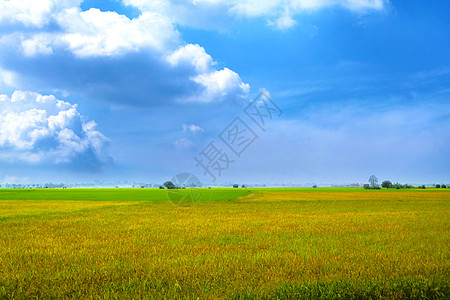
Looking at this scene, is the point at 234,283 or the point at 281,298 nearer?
the point at 281,298

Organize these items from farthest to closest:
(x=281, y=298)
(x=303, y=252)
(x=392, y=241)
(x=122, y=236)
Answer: (x=122, y=236) < (x=392, y=241) < (x=303, y=252) < (x=281, y=298)

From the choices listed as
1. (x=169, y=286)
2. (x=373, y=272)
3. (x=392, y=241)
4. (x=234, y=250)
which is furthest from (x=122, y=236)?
(x=392, y=241)

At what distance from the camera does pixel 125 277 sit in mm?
7184

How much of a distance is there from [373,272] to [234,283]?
375 cm

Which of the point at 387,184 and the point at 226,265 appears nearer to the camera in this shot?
the point at 226,265

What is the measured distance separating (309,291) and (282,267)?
181 cm

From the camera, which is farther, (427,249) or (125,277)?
(427,249)

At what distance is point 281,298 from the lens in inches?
228

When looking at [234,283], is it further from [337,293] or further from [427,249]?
[427,249]

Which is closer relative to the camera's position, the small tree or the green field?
the green field

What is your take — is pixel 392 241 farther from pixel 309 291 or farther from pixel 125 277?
pixel 125 277

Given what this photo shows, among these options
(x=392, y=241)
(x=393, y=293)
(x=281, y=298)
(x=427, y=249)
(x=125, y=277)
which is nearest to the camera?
(x=281, y=298)

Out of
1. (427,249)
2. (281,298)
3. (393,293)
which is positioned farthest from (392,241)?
(281,298)

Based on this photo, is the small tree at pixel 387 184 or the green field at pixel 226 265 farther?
the small tree at pixel 387 184
